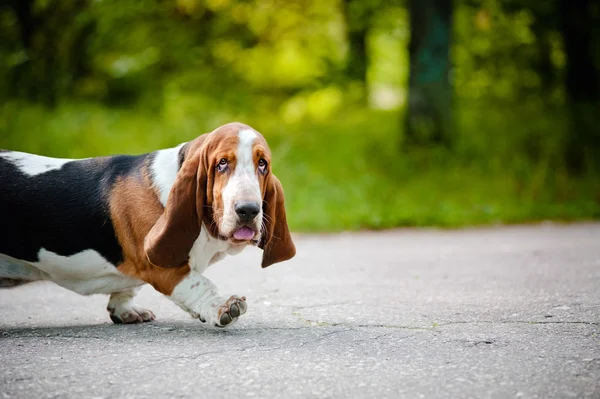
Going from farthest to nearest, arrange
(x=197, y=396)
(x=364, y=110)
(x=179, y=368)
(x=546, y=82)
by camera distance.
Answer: (x=364, y=110) < (x=546, y=82) < (x=179, y=368) < (x=197, y=396)

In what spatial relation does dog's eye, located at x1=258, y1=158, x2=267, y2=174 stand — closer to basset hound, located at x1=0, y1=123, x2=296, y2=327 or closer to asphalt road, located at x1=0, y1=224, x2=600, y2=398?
basset hound, located at x1=0, y1=123, x2=296, y2=327

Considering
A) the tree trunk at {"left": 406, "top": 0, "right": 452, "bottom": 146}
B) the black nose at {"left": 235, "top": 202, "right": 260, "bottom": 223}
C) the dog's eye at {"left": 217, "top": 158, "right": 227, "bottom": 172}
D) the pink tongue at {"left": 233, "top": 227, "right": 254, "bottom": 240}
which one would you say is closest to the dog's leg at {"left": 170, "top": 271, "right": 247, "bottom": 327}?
the pink tongue at {"left": 233, "top": 227, "right": 254, "bottom": 240}

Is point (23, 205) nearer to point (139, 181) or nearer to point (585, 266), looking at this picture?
point (139, 181)

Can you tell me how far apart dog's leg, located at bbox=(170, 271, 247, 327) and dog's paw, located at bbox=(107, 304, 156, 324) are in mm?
427

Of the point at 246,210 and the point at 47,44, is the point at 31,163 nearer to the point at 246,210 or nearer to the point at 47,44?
the point at 246,210

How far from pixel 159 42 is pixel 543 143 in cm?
817

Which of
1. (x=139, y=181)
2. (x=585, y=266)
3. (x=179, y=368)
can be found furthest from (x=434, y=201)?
(x=179, y=368)

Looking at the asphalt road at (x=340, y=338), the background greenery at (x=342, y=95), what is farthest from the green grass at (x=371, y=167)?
the asphalt road at (x=340, y=338)

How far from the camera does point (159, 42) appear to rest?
632 inches

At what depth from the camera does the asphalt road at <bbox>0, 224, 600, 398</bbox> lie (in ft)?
10.0

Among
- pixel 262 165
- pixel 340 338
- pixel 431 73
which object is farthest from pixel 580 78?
pixel 340 338

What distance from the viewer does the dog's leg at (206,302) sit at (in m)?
3.94

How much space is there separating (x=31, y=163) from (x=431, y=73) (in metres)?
8.41

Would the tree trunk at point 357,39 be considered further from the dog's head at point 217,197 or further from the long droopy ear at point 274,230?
the dog's head at point 217,197
